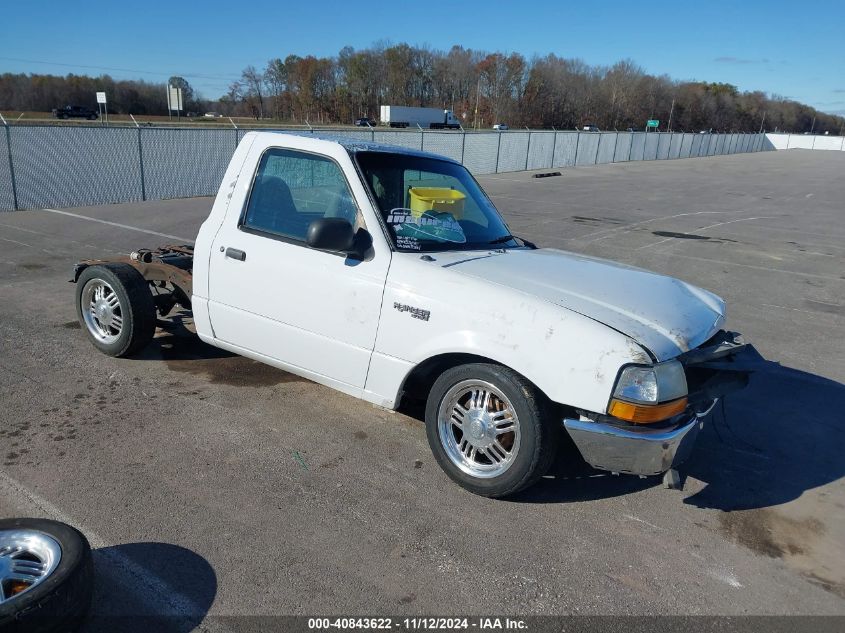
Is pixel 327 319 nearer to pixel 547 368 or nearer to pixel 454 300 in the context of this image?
pixel 454 300

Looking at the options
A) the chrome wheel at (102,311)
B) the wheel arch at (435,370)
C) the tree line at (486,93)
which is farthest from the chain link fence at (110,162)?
the tree line at (486,93)

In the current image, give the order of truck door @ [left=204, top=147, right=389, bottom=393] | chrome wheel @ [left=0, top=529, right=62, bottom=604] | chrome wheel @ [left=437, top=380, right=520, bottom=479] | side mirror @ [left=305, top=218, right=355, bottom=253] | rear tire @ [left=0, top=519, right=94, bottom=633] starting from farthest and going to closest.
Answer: truck door @ [left=204, top=147, right=389, bottom=393], side mirror @ [left=305, top=218, right=355, bottom=253], chrome wheel @ [left=437, top=380, right=520, bottom=479], chrome wheel @ [left=0, top=529, right=62, bottom=604], rear tire @ [left=0, top=519, right=94, bottom=633]

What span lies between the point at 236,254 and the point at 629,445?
282cm

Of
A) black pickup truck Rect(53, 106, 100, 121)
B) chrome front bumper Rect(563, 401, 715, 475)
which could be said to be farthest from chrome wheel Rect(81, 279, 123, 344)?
black pickup truck Rect(53, 106, 100, 121)

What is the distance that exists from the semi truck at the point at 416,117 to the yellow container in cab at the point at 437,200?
75.0 metres

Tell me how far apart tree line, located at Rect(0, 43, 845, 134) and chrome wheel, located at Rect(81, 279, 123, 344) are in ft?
323

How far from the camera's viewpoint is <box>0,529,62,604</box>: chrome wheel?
8.18ft

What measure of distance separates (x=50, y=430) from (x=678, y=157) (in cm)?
6199

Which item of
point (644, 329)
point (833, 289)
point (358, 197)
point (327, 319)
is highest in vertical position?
point (358, 197)

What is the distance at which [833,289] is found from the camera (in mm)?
10141

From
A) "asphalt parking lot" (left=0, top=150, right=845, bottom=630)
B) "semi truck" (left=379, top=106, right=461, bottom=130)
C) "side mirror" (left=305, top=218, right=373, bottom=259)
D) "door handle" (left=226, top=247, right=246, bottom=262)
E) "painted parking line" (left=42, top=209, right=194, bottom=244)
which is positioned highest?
"semi truck" (left=379, top=106, right=461, bottom=130)

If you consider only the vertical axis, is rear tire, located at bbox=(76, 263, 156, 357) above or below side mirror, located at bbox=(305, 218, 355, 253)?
below

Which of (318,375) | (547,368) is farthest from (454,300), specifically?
(318,375)

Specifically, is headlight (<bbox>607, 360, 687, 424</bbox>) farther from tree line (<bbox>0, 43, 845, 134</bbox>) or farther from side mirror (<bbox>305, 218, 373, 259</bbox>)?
tree line (<bbox>0, 43, 845, 134</bbox>)
